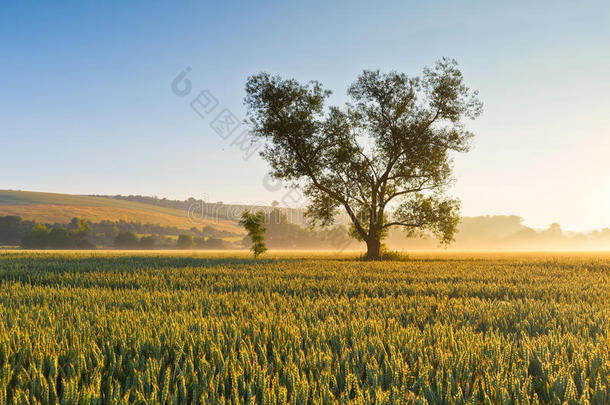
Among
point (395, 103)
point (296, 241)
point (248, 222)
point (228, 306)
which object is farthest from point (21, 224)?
point (228, 306)

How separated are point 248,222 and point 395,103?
14.6 m

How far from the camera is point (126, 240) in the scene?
343ft

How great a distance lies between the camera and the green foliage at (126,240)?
103m

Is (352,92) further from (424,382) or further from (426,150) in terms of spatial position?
(424,382)

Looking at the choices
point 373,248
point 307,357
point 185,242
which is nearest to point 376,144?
point 373,248

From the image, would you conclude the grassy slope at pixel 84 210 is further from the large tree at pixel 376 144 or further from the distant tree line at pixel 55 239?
the large tree at pixel 376 144

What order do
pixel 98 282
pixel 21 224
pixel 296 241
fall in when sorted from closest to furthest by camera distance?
pixel 98 282, pixel 21 224, pixel 296 241

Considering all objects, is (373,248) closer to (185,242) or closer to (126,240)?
(185,242)

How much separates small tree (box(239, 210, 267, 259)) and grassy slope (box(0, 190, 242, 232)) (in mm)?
122899

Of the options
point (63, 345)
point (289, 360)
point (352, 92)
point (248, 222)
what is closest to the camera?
point (289, 360)

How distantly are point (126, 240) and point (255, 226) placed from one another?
90581 mm

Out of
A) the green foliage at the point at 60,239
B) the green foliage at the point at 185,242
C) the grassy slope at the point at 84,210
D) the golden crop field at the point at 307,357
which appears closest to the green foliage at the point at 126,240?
the green foliage at the point at 185,242

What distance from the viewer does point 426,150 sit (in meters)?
27.8

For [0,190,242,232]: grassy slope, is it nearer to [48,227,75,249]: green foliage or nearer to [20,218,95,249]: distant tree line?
[20,218,95,249]: distant tree line
